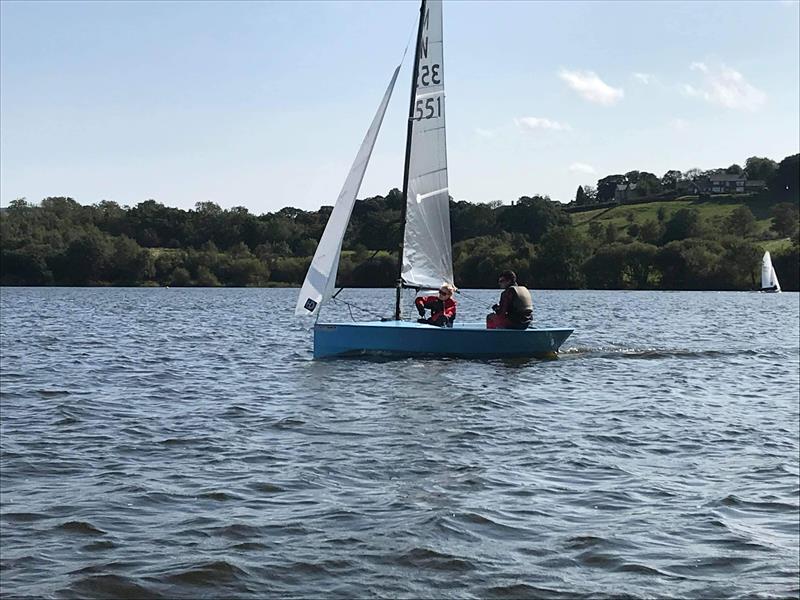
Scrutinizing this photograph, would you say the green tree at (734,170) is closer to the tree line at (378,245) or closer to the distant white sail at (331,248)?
the tree line at (378,245)

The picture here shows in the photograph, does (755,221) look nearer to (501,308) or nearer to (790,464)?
(501,308)

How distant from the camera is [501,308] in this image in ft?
72.7

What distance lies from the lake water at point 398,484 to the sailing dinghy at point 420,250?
4.87ft

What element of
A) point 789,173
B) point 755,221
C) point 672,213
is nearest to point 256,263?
point 672,213

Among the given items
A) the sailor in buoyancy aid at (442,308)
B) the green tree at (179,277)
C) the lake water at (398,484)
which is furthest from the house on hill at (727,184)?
the lake water at (398,484)

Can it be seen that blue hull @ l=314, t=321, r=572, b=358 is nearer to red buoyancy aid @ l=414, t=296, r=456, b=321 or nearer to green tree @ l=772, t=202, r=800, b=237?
red buoyancy aid @ l=414, t=296, r=456, b=321

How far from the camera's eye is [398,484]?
957 centimetres

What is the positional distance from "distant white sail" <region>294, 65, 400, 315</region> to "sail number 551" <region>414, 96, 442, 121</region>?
6.47 feet

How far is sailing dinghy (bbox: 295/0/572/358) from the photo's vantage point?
21266 millimetres

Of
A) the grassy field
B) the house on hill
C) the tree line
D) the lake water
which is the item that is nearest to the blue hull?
the lake water

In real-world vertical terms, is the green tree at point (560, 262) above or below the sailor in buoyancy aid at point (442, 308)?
above

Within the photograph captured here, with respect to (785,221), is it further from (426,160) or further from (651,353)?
(426,160)

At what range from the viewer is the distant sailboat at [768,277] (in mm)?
89688

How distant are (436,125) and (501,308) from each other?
4.53 meters
